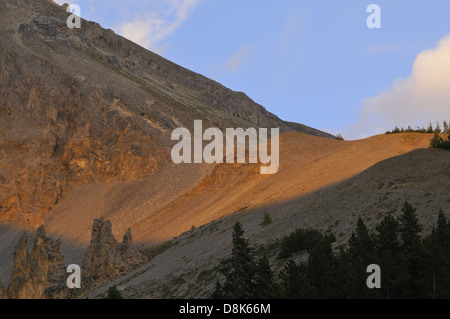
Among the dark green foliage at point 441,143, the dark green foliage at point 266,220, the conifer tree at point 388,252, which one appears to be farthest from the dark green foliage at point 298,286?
the dark green foliage at point 441,143

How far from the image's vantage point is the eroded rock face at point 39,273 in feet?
187

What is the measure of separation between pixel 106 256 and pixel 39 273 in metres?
6.26

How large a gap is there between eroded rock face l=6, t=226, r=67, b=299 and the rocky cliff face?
97.6ft

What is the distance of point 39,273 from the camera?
6003cm

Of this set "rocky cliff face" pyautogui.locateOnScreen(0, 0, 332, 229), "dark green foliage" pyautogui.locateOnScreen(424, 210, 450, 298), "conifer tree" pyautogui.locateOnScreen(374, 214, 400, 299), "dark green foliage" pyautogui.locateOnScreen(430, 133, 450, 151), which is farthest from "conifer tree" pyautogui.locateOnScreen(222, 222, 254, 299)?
"rocky cliff face" pyautogui.locateOnScreen(0, 0, 332, 229)

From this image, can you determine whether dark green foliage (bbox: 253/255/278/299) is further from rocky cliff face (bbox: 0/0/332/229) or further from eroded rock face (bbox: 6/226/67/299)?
rocky cliff face (bbox: 0/0/332/229)

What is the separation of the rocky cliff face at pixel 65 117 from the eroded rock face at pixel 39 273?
97.6 feet

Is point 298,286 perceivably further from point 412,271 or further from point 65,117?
point 65,117

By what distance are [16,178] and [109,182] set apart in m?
13.8

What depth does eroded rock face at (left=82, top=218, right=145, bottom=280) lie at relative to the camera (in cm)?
6116

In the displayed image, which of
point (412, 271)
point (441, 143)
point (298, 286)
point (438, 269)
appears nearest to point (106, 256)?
point (441, 143)

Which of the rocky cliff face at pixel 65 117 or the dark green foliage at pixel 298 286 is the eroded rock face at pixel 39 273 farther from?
the rocky cliff face at pixel 65 117

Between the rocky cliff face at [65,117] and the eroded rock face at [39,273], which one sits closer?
the eroded rock face at [39,273]

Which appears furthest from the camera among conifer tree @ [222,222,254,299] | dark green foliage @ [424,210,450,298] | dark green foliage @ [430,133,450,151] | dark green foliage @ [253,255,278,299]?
dark green foliage @ [430,133,450,151]
